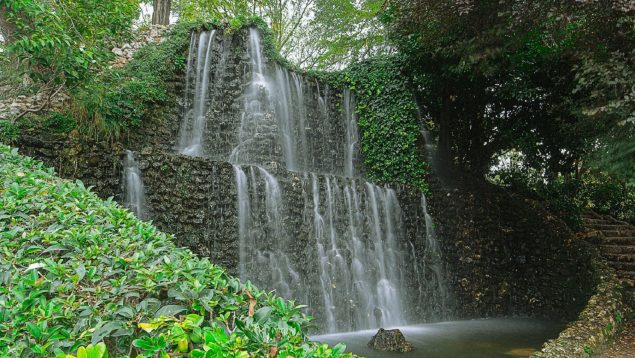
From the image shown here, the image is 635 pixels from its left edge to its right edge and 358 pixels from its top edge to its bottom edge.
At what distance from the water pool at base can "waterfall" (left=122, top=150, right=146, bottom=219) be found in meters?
3.46

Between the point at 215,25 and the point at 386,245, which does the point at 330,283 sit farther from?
the point at 215,25

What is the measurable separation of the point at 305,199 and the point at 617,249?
25.7 ft

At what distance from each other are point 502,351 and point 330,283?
2937 mm

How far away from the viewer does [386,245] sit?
9234mm

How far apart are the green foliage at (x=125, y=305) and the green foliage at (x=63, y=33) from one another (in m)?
4.53

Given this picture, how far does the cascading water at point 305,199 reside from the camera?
754 centimetres

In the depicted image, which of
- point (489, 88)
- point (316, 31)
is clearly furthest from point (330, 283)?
point (316, 31)

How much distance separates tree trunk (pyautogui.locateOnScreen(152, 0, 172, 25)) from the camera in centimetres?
1312

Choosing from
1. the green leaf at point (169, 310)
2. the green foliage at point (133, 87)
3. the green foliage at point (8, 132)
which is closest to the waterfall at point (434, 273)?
the green foliage at point (133, 87)

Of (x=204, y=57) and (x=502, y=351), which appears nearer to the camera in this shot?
(x=502, y=351)

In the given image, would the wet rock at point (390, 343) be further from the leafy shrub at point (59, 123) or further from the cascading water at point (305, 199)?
the leafy shrub at point (59, 123)

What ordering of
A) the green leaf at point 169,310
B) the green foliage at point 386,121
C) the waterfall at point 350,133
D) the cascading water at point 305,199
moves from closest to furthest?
the green leaf at point 169,310
the cascading water at point 305,199
the green foliage at point 386,121
the waterfall at point 350,133

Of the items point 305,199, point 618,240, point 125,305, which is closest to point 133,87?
point 305,199

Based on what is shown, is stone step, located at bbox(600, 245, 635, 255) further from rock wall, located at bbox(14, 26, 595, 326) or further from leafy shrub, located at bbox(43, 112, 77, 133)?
leafy shrub, located at bbox(43, 112, 77, 133)
